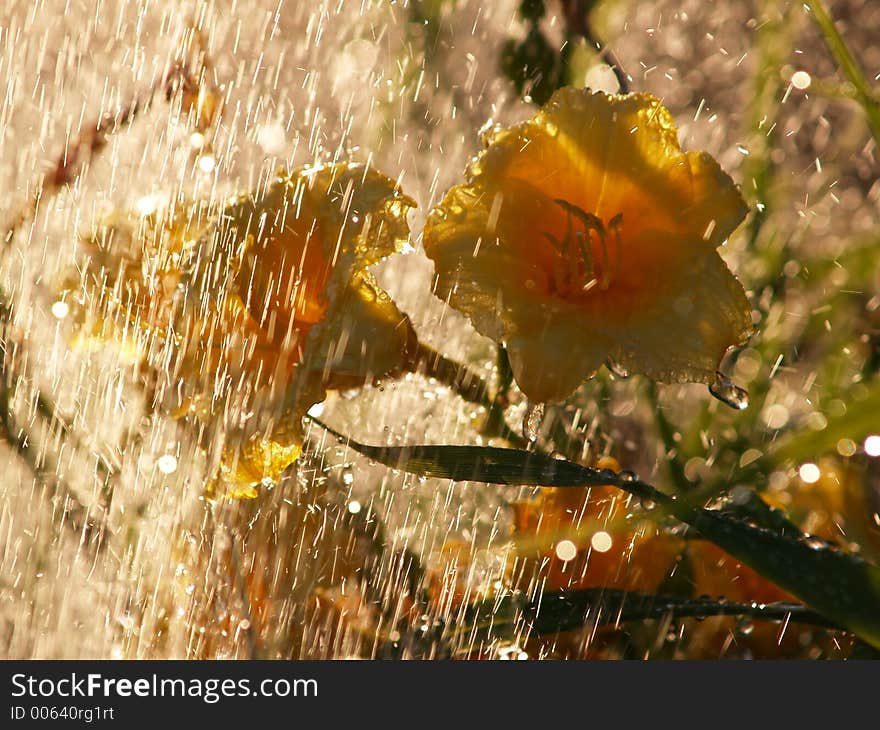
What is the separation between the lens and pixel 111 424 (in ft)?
1.05

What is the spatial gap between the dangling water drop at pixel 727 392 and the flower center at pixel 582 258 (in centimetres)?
4

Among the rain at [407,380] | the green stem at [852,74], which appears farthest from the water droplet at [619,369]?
the green stem at [852,74]

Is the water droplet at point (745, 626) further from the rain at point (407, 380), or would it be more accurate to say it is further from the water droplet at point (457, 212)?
the water droplet at point (457, 212)

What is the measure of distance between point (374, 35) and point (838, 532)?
288mm

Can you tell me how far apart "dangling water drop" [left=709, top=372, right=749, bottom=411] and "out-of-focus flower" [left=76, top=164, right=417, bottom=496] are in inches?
3.2

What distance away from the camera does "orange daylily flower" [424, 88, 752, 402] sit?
0.22 metres

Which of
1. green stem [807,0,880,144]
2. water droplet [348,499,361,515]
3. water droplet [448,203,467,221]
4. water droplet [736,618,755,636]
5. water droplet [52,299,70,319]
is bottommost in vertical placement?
water droplet [348,499,361,515]

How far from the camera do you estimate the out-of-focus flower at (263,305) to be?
8.9 inches

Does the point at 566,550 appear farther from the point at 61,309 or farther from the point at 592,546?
the point at 61,309

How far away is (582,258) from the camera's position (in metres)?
0.27

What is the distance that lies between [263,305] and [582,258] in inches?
3.7

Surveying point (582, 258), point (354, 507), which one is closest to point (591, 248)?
point (582, 258)

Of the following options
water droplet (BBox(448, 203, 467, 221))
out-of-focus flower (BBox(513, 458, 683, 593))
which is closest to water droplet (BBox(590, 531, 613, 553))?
out-of-focus flower (BBox(513, 458, 683, 593))

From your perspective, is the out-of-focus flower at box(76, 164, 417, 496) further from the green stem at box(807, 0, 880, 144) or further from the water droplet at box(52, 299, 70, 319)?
the green stem at box(807, 0, 880, 144)
